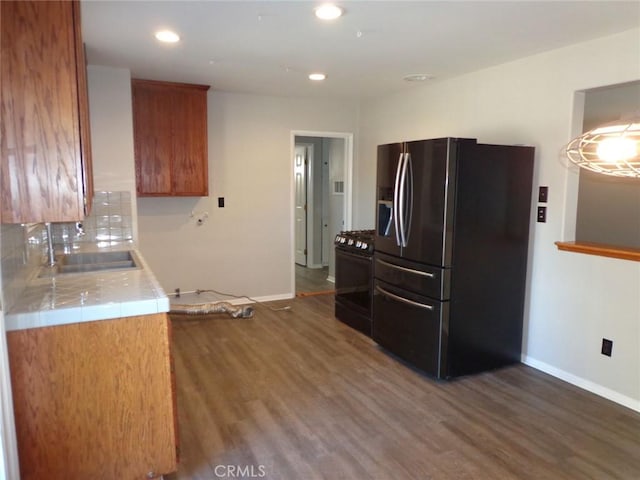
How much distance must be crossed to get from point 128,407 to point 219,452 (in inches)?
24.8

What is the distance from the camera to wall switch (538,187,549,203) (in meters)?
3.25

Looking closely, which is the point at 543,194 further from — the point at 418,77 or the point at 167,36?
the point at 167,36

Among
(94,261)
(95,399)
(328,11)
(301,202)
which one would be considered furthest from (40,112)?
(301,202)

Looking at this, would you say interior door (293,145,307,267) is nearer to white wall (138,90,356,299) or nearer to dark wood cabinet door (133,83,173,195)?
white wall (138,90,356,299)

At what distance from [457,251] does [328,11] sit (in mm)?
1716

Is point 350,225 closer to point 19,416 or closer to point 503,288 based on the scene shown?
point 503,288

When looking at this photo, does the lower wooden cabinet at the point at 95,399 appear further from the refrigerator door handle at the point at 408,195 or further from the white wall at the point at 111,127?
the white wall at the point at 111,127

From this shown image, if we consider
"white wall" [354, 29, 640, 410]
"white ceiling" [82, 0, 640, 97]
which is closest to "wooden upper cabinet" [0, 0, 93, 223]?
"white ceiling" [82, 0, 640, 97]

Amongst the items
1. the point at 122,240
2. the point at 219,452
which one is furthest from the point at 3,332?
the point at 122,240

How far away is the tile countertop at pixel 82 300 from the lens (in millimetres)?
1772

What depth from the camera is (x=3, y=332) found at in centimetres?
158

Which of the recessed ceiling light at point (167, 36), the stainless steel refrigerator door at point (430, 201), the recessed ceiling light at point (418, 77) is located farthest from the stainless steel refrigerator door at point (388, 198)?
the recessed ceiling light at point (167, 36)

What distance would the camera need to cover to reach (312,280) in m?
6.40

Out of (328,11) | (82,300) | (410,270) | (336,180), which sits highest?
(328,11)
